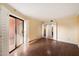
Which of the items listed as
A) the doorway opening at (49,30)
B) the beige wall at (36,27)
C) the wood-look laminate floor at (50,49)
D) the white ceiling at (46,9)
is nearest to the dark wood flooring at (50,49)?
the wood-look laminate floor at (50,49)

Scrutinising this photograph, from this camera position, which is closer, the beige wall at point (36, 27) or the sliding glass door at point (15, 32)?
the sliding glass door at point (15, 32)

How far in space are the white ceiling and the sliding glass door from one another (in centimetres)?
28

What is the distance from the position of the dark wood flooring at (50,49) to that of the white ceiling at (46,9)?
64 centimetres

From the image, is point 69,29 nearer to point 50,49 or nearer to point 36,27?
point 50,49

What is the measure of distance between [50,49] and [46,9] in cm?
94

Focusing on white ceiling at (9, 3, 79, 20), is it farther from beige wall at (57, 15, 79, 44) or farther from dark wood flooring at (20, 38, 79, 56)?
dark wood flooring at (20, 38, 79, 56)

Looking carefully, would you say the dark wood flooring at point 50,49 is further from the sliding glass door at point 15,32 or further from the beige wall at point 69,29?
the sliding glass door at point 15,32

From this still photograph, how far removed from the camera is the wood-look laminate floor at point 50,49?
253 cm

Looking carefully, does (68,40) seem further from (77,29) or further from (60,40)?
(77,29)

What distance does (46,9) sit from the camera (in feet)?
8.39

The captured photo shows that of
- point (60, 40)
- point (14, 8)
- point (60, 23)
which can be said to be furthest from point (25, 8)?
point (60, 40)

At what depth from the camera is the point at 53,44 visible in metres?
2.78

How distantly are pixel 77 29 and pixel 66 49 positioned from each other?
1.78ft

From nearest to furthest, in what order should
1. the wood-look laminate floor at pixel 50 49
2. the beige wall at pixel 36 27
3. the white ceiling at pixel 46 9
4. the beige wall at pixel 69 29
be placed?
the white ceiling at pixel 46 9 < the wood-look laminate floor at pixel 50 49 < the beige wall at pixel 69 29 < the beige wall at pixel 36 27
